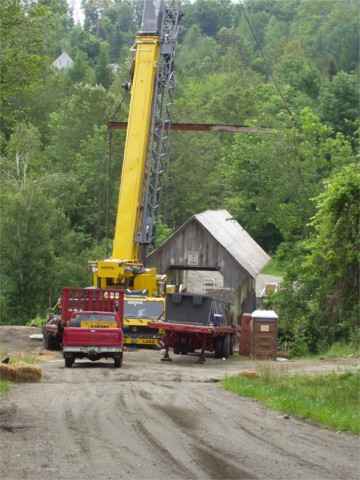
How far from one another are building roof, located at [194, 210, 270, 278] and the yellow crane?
53.0 ft

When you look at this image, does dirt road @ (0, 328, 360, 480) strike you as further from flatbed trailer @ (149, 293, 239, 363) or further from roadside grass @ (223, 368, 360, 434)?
flatbed trailer @ (149, 293, 239, 363)

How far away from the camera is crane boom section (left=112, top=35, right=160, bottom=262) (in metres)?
36.1

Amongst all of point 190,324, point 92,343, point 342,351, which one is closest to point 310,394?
point 92,343

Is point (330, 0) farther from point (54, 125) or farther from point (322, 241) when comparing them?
point (322, 241)

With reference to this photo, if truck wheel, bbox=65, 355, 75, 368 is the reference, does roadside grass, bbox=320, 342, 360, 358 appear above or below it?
above

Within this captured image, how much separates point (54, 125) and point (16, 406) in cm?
7385

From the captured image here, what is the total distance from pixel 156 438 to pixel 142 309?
2288cm

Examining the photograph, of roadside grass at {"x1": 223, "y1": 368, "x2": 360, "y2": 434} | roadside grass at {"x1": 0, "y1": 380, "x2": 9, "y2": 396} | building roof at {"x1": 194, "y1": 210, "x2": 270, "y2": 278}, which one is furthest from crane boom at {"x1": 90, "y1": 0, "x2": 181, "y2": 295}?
building roof at {"x1": 194, "y1": 210, "x2": 270, "y2": 278}

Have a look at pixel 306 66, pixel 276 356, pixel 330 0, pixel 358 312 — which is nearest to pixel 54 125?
pixel 306 66

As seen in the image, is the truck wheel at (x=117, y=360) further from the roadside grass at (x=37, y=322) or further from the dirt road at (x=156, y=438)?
the roadside grass at (x=37, y=322)

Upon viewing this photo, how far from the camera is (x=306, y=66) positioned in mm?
121250

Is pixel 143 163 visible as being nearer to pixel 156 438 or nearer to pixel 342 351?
pixel 342 351

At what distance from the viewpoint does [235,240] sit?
6062 cm

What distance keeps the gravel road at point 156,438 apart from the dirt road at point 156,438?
0.01m
